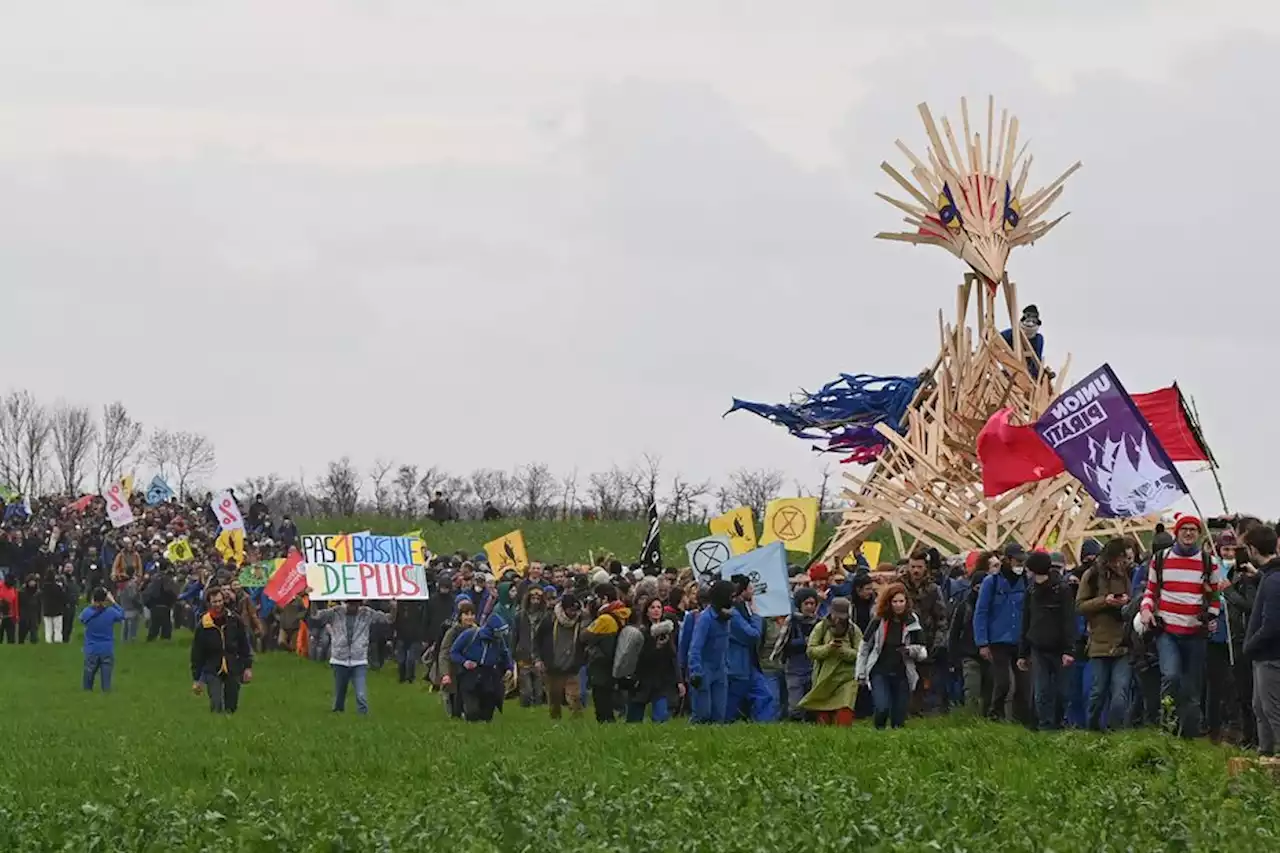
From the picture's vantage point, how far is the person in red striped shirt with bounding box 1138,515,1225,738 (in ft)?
57.9

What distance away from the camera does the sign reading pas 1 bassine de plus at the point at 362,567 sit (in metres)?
28.8

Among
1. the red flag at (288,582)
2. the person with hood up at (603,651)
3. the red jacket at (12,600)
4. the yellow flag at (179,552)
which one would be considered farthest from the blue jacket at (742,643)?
the yellow flag at (179,552)

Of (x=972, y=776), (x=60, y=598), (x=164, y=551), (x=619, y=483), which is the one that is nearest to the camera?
(x=972, y=776)

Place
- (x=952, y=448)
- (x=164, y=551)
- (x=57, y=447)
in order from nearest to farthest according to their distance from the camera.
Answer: (x=952, y=448) → (x=164, y=551) → (x=57, y=447)

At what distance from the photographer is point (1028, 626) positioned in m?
20.3

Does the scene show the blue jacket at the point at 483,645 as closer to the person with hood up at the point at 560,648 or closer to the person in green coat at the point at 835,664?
the person with hood up at the point at 560,648

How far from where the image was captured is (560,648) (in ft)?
83.8

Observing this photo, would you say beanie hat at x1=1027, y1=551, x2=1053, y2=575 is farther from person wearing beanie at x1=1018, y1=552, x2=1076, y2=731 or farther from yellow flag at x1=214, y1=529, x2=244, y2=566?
yellow flag at x1=214, y1=529, x2=244, y2=566

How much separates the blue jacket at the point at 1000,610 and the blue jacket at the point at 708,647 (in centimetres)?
270

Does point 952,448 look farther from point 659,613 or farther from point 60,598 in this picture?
point 60,598

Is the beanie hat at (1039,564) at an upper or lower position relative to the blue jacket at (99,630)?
upper

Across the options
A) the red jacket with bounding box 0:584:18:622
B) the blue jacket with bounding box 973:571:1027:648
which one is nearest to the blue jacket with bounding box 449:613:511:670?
the blue jacket with bounding box 973:571:1027:648

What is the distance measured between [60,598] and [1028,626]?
2972 centimetres

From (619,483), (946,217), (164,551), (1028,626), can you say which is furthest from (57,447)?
(1028,626)
